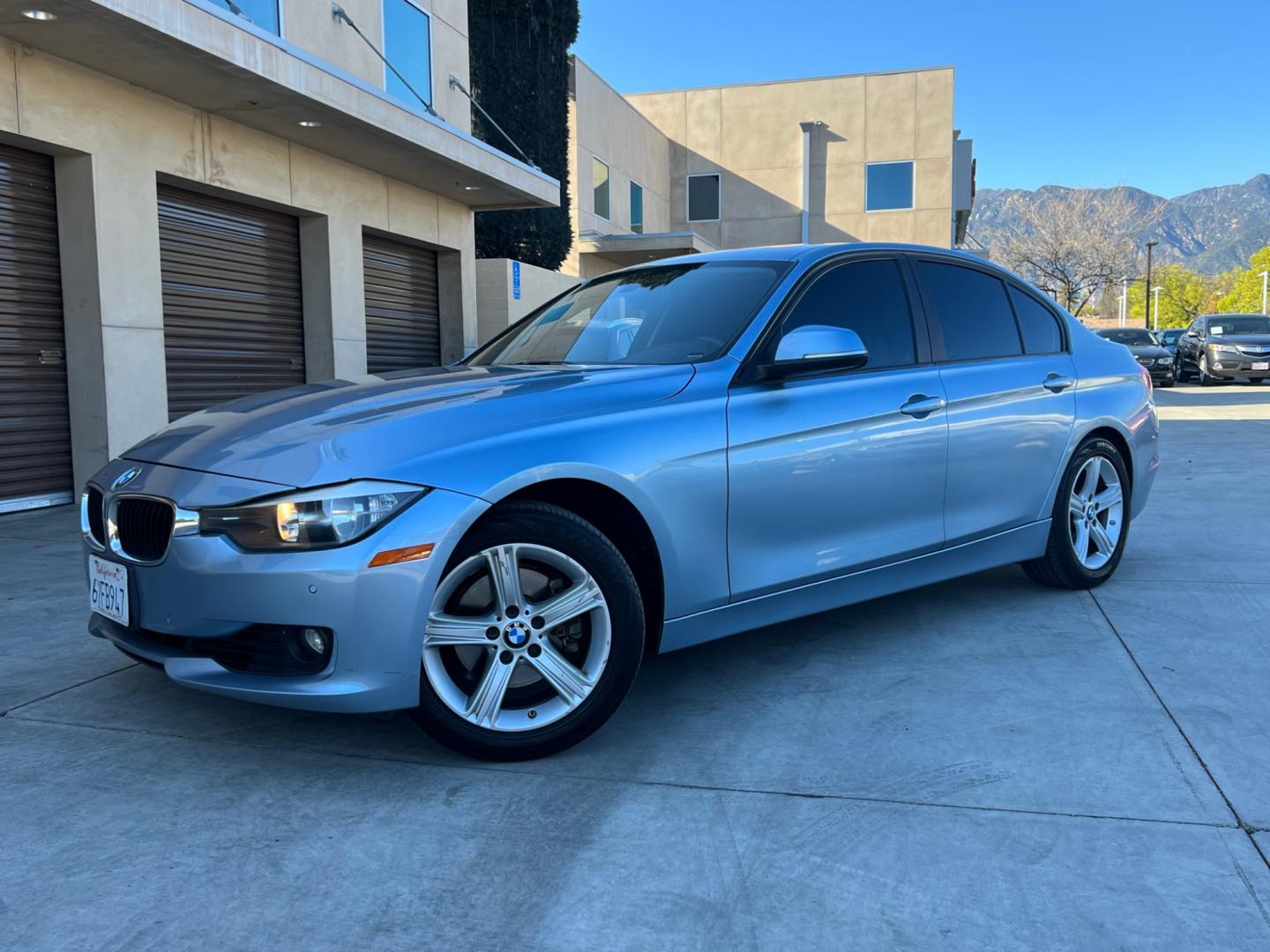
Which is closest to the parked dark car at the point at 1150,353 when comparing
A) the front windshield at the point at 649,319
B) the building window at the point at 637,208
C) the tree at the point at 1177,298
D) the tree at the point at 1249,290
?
the building window at the point at 637,208

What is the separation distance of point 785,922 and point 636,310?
2.52 m

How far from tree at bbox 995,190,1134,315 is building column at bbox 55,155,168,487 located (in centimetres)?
4478

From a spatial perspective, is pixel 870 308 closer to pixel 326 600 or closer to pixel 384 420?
pixel 384 420

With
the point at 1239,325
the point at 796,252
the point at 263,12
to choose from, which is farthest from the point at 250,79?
the point at 1239,325

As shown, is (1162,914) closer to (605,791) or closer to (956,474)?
(605,791)

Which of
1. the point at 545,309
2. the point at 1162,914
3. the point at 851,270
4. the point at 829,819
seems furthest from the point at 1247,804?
the point at 545,309

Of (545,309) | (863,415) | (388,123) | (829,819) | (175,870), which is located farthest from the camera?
(388,123)

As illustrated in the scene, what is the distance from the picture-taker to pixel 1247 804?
276 cm

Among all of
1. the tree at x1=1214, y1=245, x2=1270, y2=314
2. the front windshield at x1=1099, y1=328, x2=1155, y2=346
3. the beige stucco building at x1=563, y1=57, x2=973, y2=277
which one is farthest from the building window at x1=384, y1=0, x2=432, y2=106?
the tree at x1=1214, y1=245, x2=1270, y2=314

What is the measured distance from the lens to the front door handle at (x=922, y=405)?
4.05 metres

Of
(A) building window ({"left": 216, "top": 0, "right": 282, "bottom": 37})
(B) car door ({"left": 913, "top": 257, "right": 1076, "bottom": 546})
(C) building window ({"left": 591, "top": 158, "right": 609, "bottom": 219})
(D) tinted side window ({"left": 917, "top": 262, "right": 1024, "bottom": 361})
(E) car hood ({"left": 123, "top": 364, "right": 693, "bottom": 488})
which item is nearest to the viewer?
(E) car hood ({"left": 123, "top": 364, "right": 693, "bottom": 488})

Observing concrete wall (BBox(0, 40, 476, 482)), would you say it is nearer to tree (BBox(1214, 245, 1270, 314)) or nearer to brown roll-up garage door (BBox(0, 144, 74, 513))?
brown roll-up garage door (BBox(0, 144, 74, 513))

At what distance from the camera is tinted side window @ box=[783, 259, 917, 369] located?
13.1 ft

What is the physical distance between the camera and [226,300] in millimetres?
10000
